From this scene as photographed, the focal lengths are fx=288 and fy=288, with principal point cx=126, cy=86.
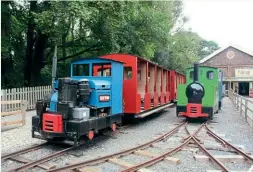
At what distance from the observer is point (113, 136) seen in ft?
29.4

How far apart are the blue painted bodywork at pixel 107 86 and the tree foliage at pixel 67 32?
4787 mm

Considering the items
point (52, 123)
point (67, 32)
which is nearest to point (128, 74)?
point (52, 123)

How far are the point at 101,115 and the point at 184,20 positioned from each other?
36.3 metres

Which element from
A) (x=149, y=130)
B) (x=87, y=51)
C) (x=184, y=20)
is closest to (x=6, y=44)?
(x=87, y=51)

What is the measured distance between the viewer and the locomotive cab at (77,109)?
6.85 meters

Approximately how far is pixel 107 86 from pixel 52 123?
2.14 metres

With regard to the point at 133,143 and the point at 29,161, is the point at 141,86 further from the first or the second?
the point at 29,161

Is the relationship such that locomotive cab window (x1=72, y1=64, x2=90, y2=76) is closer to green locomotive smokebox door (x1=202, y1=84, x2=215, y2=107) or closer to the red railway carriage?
the red railway carriage

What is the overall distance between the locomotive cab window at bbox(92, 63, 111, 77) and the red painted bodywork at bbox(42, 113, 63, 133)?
2452 mm

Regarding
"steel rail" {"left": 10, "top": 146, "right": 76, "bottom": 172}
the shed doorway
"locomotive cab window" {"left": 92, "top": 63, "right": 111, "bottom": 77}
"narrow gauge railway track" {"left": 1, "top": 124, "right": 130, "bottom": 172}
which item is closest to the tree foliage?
"locomotive cab window" {"left": 92, "top": 63, "right": 111, "bottom": 77}

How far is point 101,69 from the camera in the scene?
29.9 feet

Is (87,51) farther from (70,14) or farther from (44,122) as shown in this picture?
(44,122)

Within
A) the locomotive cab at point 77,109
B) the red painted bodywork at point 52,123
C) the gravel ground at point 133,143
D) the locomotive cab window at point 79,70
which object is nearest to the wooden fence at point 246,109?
the gravel ground at point 133,143

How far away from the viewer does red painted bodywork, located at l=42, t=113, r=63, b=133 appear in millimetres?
6840
